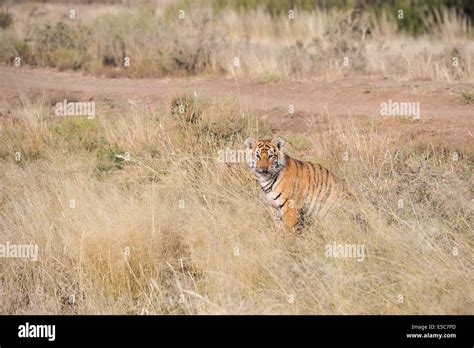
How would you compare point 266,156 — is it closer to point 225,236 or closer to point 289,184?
point 289,184

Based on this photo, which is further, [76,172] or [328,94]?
[328,94]

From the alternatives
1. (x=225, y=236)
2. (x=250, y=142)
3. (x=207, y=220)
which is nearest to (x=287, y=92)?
(x=250, y=142)

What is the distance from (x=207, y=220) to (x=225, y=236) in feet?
1.11

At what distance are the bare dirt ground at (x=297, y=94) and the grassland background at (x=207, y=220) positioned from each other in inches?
16.6

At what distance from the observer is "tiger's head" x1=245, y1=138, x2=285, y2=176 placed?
8695 millimetres

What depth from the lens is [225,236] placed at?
27.3 ft

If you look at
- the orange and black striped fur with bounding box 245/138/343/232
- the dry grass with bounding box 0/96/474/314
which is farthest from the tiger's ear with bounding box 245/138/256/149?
the dry grass with bounding box 0/96/474/314

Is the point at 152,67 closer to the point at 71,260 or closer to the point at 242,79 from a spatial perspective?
the point at 242,79

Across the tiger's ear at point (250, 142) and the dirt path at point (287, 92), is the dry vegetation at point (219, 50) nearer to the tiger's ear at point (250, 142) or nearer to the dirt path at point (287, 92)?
the dirt path at point (287, 92)

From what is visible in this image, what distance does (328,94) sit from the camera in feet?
45.5

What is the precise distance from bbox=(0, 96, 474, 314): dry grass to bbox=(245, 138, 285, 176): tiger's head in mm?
546

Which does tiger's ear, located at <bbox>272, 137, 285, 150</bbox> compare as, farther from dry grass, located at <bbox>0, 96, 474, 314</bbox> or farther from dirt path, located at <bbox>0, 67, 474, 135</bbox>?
dirt path, located at <bbox>0, 67, 474, 135</bbox>

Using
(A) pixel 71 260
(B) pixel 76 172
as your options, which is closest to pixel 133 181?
(B) pixel 76 172

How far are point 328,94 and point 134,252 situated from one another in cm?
669
